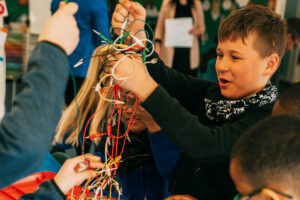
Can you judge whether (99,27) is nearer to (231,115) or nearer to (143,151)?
(143,151)

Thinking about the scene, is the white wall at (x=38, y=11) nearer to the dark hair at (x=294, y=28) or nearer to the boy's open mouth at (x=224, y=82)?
the dark hair at (x=294, y=28)

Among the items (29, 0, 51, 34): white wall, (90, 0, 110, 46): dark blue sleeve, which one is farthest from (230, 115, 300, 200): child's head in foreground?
(29, 0, 51, 34): white wall

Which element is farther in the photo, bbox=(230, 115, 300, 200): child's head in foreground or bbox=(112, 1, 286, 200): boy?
bbox=(112, 1, 286, 200): boy

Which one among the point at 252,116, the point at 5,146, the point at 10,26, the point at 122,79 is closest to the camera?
the point at 5,146

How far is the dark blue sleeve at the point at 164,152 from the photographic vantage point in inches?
35.1

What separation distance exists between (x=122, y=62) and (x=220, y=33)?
1.12 feet

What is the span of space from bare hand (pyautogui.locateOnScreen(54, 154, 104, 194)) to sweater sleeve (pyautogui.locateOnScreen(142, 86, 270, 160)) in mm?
277

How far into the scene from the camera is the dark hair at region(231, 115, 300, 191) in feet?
1.99

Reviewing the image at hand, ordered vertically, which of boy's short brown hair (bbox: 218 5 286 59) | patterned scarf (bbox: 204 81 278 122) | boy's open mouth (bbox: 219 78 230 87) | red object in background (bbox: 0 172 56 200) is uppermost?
boy's short brown hair (bbox: 218 5 286 59)

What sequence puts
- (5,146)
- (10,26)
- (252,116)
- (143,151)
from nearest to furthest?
(5,146)
(252,116)
(143,151)
(10,26)

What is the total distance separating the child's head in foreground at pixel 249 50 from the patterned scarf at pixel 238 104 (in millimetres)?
29

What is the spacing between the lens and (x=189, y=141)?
0.72m

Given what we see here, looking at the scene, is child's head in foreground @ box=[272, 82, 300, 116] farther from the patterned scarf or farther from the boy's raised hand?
the boy's raised hand

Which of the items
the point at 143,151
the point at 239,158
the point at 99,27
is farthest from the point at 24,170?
the point at 99,27
